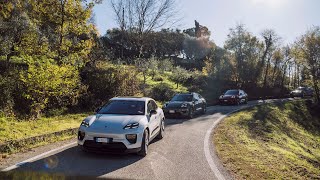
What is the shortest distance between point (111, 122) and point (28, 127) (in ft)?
14.9

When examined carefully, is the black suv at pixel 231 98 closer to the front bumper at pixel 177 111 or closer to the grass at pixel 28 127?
the front bumper at pixel 177 111

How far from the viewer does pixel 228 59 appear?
49.6 meters

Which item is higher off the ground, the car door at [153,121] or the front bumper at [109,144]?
the car door at [153,121]

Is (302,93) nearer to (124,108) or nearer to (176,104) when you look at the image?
(176,104)

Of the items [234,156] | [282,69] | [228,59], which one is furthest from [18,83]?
[282,69]

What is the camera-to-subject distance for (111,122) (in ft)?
31.3

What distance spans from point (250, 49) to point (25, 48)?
1602 inches

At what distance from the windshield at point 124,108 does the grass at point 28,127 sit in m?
2.61

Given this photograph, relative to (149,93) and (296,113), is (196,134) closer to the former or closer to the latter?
(149,93)

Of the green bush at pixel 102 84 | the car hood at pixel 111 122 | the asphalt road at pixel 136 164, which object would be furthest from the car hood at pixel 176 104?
the car hood at pixel 111 122

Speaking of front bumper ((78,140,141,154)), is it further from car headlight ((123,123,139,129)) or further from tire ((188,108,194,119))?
tire ((188,108,194,119))

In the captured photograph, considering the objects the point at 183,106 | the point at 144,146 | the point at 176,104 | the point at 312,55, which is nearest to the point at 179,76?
the point at 312,55

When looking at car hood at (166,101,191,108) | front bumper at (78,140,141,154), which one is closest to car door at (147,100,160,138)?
front bumper at (78,140,141,154)

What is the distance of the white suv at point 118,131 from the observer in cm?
912
